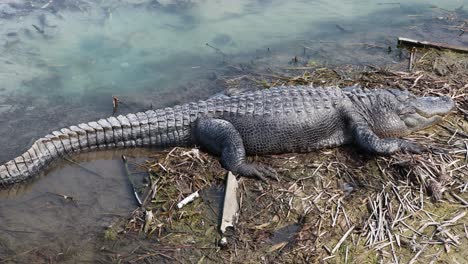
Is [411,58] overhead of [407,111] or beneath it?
overhead

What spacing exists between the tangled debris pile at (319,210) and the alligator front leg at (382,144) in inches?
4.1

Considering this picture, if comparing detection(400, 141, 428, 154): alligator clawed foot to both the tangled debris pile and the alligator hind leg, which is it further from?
the alligator hind leg

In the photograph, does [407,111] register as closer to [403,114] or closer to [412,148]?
[403,114]

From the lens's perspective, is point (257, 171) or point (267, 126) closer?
point (257, 171)

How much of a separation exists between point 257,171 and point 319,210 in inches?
34.5

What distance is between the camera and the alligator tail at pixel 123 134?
17.0 ft

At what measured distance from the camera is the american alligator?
520 cm

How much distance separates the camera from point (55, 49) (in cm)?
791

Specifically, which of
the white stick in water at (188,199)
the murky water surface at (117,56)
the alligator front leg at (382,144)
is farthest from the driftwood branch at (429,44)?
the white stick in water at (188,199)

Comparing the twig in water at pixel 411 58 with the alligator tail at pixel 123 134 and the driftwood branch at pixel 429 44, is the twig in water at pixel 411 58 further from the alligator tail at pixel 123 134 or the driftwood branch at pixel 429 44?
the alligator tail at pixel 123 134

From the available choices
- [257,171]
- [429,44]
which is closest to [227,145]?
[257,171]

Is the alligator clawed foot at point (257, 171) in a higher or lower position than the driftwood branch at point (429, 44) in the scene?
lower

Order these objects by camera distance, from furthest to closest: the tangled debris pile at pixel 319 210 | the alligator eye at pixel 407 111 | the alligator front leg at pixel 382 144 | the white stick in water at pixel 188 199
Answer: the alligator eye at pixel 407 111 < the alligator front leg at pixel 382 144 < the white stick in water at pixel 188 199 < the tangled debris pile at pixel 319 210

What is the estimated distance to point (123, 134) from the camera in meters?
5.41
